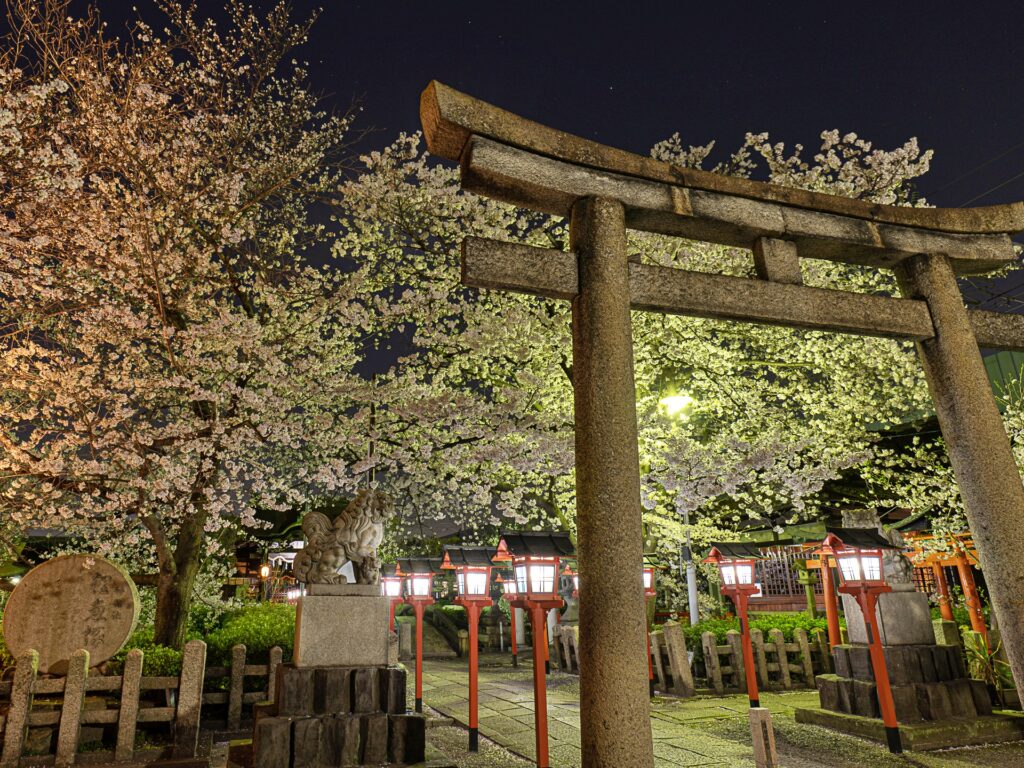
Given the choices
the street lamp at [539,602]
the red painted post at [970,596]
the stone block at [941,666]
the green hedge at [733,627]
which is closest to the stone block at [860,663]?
the stone block at [941,666]

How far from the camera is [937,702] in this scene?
8281 mm

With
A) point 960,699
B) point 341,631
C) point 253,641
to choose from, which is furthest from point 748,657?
point 253,641

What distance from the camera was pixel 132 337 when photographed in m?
9.99

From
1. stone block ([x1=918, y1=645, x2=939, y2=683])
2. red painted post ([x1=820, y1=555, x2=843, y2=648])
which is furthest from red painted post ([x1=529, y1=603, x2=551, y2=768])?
red painted post ([x1=820, y1=555, x2=843, y2=648])

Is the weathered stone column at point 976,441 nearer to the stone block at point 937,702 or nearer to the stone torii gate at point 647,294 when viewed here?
the stone torii gate at point 647,294

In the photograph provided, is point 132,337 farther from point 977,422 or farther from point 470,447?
point 977,422

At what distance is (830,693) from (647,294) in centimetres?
786

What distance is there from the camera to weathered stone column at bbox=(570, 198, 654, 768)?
12.5 feet

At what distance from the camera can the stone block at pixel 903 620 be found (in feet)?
28.8

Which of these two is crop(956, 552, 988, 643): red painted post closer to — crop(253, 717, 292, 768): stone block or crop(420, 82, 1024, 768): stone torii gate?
crop(420, 82, 1024, 768): stone torii gate

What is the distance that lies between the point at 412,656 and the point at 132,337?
13488 mm

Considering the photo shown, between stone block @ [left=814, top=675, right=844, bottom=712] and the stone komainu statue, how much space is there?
710 cm

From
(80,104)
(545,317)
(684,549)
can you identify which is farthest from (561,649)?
(80,104)

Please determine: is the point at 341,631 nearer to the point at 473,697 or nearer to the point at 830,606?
the point at 473,697
